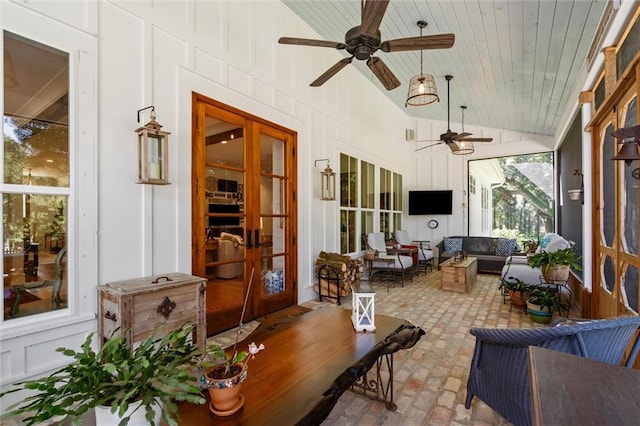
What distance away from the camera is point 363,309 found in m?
2.11

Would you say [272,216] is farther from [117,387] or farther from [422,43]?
[117,387]

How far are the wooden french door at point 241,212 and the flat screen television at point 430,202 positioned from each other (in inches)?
208

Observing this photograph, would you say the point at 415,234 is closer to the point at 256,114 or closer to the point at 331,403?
the point at 256,114

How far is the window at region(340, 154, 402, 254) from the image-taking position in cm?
582

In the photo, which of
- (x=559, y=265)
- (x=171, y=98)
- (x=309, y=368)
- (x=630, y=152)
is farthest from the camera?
(x=559, y=265)

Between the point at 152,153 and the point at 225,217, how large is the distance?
111 centimetres

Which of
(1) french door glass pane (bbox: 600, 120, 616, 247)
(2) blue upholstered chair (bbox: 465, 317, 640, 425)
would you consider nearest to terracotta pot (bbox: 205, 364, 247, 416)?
(2) blue upholstered chair (bbox: 465, 317, 640, 425)

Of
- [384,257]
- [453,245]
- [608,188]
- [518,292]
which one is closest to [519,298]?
[518,292]

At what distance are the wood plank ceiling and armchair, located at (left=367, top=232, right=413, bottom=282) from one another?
318 centimetres

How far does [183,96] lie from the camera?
305cm

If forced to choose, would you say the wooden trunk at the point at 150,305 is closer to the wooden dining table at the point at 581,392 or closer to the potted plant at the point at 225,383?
the potted plant at the point at 225,383

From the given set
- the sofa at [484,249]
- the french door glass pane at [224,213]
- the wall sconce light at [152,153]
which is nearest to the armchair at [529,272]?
the sofa at [484,249]

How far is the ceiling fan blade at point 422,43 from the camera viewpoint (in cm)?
246

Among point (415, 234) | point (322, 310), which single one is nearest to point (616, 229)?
point (322, 310)
